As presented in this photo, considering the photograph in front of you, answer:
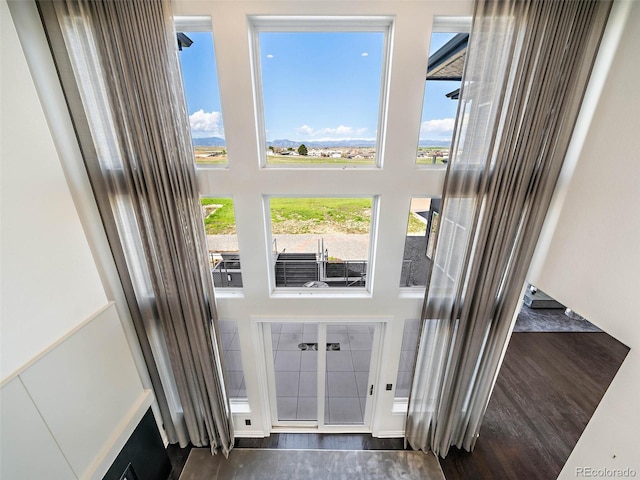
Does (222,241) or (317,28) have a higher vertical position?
(317,28)

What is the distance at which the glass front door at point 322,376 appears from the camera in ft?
10.3

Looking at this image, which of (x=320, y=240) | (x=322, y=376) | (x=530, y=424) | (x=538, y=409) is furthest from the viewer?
(x=538, y=409)

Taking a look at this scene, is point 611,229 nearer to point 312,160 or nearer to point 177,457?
point 312,160

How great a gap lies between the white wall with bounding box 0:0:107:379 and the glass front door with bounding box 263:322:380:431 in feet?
5.83

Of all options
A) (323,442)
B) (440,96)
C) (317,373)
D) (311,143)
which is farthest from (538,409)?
(311,143)

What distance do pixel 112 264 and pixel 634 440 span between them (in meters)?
4.14

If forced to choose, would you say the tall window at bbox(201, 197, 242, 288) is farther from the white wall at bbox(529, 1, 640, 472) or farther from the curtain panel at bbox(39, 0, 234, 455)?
the white wall at bbox(529, 1, 640, 472)

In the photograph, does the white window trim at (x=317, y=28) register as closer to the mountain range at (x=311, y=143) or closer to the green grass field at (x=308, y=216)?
the mountain range at (x=311, y=143)

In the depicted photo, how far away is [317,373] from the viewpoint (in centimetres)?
322

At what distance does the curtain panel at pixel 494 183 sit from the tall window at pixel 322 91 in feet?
A: 2.43

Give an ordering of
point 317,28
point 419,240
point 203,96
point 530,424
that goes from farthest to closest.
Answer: point 530,424
point 419,240
point 203,96
point 317,28

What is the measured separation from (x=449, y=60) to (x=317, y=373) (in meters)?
3.63

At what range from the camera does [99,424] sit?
79.0 inches

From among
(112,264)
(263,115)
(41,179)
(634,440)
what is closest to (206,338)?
(112,264)
